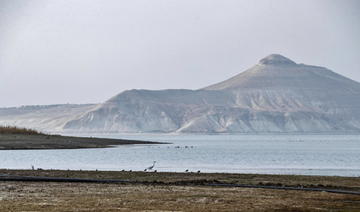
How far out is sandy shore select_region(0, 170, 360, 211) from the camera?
29.3 metres

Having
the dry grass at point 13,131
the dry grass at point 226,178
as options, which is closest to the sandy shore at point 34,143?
the dry grass at point 13,131

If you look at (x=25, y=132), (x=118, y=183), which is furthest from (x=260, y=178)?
(x=25, y=132)

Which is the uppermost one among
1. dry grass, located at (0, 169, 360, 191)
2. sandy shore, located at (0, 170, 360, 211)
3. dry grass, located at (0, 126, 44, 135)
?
sandy shore, located at (0, 170, 360, 211)

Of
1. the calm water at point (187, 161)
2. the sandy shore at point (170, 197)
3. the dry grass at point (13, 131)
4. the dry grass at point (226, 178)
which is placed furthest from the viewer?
the dry grass at point (13, 131)

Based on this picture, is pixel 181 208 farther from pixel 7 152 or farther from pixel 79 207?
pixel 7 152

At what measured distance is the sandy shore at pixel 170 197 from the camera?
29.3 meters

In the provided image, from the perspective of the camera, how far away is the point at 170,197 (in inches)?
1296

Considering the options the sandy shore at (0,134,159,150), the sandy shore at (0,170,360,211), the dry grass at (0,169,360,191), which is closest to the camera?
the sandy shore at (0,170,360,211)

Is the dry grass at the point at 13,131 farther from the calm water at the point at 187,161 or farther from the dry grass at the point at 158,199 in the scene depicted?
the dry grass at the point at 158,199

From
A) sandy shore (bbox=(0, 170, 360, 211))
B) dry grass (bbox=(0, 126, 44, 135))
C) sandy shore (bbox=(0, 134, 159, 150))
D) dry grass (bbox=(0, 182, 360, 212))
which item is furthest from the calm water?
dry grass (bbox=(0, 182, 360, 212))

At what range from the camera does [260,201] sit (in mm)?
31406

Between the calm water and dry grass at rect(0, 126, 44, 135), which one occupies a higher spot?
dry grass at rect(0, 126, 44, 135)

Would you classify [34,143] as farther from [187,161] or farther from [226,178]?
[226,178]

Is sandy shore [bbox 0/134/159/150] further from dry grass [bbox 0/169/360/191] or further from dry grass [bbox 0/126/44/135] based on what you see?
dry grass [bbox 0/169/360/191]
